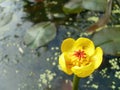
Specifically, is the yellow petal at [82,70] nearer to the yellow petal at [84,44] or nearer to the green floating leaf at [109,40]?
the yellow petal at [84,44]

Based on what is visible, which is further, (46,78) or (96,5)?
(96,5)

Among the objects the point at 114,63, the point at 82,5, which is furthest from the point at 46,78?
the point at 82,5

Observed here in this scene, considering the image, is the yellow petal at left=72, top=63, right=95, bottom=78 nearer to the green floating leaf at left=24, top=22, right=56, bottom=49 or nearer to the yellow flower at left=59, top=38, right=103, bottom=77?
the yellow flower at left=59, top=38, right=103, bottom=77

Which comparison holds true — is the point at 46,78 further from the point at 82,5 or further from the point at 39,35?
the point at 82,5

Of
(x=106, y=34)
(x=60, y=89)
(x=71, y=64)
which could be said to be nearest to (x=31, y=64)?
(x=60, y=89)

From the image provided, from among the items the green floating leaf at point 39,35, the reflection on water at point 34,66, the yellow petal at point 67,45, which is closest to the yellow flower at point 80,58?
the yellow petal at point 67,45

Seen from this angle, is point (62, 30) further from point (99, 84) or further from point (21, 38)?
point (99, 84)
